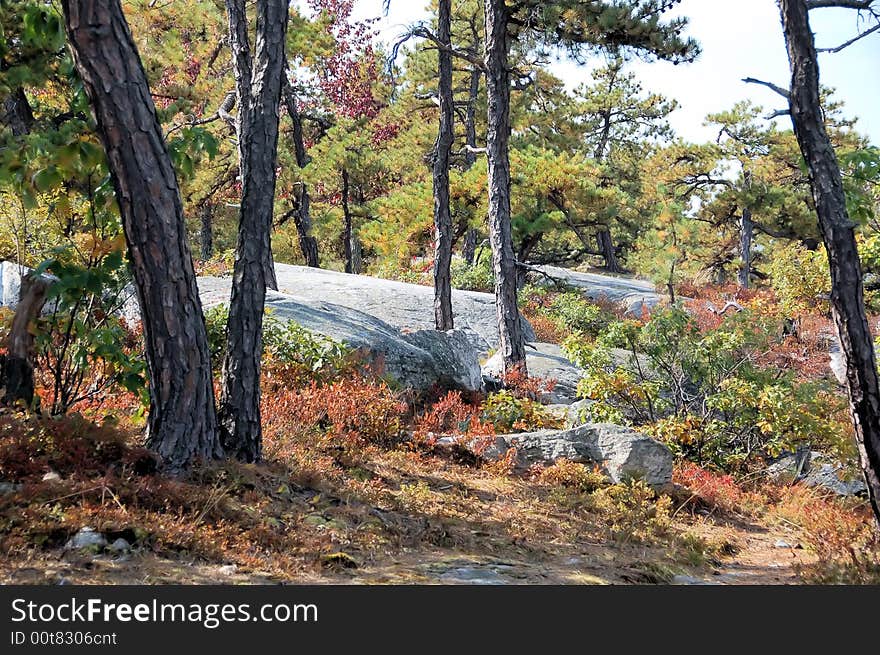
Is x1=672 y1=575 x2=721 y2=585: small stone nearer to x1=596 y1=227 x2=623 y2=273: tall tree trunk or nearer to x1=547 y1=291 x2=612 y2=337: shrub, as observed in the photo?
x1=547 y1=291 x2=612 y2=337: shrub

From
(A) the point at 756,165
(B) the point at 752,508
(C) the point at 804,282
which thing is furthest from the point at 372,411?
(A) the point at 756,165

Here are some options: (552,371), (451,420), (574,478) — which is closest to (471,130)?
A: (552,371)

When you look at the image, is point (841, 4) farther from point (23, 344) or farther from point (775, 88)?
point (23, 344)

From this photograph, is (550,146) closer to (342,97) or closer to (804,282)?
(342,97)

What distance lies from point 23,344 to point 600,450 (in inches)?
242

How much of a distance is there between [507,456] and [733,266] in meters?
22.5

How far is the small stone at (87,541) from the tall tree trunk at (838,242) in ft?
19.4

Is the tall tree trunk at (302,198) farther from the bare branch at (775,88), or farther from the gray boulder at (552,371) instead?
the bare branch at (775,88)

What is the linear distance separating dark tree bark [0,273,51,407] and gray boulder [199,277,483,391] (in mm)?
4731

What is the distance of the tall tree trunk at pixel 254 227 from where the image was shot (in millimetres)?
6062

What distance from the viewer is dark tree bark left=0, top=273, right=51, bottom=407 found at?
544 centimetres

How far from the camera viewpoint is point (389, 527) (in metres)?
5.49

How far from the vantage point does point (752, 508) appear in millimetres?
8336

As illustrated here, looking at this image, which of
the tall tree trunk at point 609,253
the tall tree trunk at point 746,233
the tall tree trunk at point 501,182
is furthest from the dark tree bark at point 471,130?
the tall tree trunk at point 609,253
